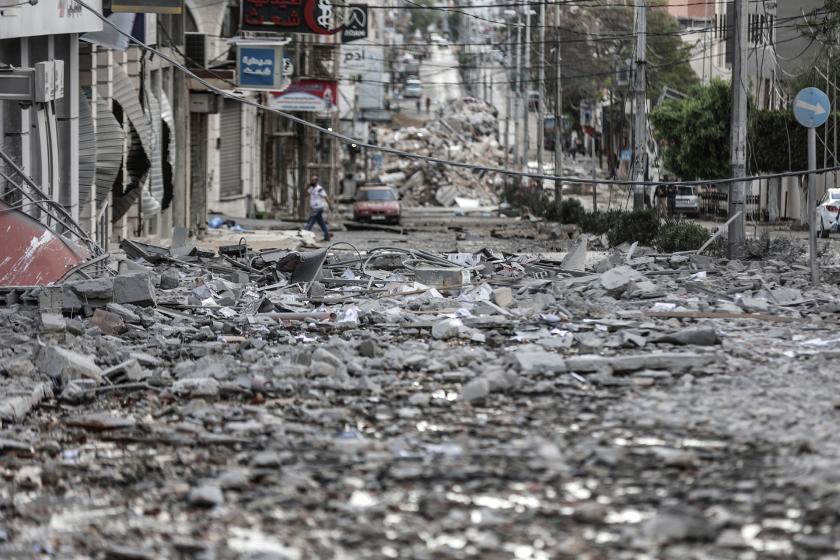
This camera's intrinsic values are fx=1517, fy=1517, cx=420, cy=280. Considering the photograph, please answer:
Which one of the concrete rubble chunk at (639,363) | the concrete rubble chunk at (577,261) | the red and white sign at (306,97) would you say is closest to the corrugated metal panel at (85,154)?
the concrete rubble chunk at (577,261)

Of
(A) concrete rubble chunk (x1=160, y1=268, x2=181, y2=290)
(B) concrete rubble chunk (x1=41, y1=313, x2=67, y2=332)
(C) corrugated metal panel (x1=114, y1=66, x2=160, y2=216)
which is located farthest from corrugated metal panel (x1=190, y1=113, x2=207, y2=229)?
(B) concrete rubble chunk (x1=41, y1=313, x2=67, y2=332)

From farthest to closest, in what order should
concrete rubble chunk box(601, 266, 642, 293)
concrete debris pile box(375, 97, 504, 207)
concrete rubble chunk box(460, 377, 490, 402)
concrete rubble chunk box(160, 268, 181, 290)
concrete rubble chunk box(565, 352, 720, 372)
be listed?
1. concrete debris pile box(375, 97, 504, 207)
2. concrete rubble chunk box(160, 268, 181, 290)
3. concrete rubble chunk box(601, 266, 642, 293)
4. concrete rubble chunk box(565, 352, 720, 372)
5. concrete rubble chunk box(460, 377, 490, 402)

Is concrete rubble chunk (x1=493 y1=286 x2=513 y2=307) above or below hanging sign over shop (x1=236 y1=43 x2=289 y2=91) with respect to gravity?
below

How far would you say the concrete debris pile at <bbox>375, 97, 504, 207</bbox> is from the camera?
3017 inches

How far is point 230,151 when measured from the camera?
48.7 m

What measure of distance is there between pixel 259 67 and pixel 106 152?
10462mm

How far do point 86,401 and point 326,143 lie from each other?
5937 cm

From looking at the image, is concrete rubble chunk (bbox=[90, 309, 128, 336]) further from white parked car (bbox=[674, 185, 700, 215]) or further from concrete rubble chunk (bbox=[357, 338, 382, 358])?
white parked car (bbox=[674, 185, 700, 215])

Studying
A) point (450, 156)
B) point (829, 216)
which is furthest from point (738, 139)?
point (450, 156)

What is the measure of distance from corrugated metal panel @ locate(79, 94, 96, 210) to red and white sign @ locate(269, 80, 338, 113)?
778 inches

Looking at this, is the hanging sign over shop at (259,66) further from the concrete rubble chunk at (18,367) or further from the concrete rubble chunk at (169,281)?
the concrete rubble chunk at (18,367)

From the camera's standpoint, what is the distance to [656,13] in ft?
280

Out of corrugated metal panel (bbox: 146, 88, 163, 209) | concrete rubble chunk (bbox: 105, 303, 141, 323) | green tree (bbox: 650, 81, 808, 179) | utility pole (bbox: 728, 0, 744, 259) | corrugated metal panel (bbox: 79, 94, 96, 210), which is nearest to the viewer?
concrete rubble chunk (bbox: 105, 303, 141, 323)

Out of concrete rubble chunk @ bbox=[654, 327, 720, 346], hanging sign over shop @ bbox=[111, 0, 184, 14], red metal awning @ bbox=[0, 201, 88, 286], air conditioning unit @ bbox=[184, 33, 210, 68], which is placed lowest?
concrete rubble chunk @ bbox=[654, 327, 720, 346]
